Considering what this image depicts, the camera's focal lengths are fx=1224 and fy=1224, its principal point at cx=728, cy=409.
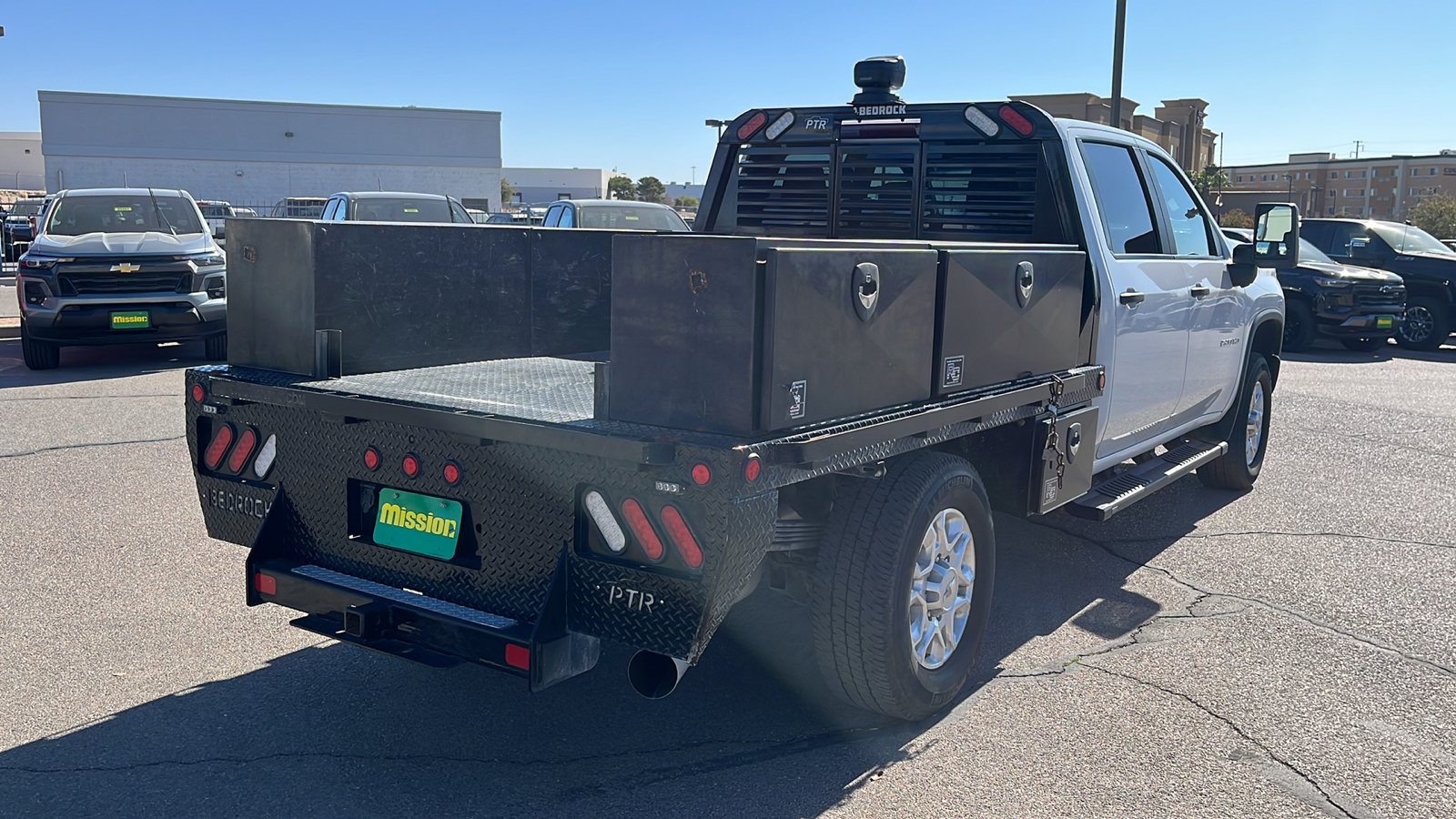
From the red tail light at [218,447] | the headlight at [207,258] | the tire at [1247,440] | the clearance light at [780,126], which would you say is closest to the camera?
the red tail light at [218,447]

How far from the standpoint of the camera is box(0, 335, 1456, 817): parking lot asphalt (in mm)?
3609

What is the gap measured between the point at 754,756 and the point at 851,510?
0.84 metres

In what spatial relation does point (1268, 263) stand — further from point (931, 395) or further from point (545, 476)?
point (545, 476)

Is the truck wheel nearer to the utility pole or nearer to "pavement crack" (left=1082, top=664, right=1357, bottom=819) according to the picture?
"pavement crack" (left=1082, top=664, right=1357, bottom=819)

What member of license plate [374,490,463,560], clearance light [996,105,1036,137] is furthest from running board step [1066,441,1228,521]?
license plate [374,490,463,560]

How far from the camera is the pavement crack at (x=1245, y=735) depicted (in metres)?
3.66

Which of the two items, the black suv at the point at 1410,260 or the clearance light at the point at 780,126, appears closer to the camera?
the clearance light at the point at 780,126

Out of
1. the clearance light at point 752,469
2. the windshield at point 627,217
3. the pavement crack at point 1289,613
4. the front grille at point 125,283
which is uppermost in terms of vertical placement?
the windshield at point 627,217

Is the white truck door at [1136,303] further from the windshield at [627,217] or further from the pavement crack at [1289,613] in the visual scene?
the windshield at [627,217]

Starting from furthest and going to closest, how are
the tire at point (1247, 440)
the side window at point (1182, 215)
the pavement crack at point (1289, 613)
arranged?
the tire at point (1247, 440) → the side window at point (1182, 215) → the pavement crack at point (1289, 613)

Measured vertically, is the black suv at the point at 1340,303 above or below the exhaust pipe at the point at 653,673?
above

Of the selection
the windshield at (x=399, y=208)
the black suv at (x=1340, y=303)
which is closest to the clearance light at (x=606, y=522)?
the windshield at (x=399, y=208)

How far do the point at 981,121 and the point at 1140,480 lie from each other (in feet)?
6.28

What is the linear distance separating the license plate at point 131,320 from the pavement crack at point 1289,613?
31.4 feet
